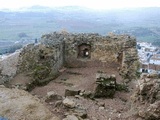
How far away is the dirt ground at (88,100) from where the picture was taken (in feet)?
29.0

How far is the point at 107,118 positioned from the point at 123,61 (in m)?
Result: 6.37

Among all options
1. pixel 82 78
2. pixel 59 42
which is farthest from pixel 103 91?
pixel 59 42

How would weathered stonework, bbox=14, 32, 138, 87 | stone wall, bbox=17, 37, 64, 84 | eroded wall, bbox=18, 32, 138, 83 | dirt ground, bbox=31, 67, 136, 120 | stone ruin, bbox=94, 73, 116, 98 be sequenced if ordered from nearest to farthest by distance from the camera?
dirt ground, bbox=31, 67, 136, 120 → stone ruin, bbox=94, 73, 116, 98 → stone wall, bbox=17, 37, 64, 84 → weathered stonework, bbox=14, 32, 138, 87 → eroded wall, bbox=18, 32, 138, 83

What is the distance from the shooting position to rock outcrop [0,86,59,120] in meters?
7.75

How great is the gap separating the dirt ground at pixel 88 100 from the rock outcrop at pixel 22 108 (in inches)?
17.5

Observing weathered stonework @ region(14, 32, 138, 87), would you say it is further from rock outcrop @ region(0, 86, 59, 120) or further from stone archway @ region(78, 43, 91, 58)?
rock outcrop @ region(0, 86, 59, 120)

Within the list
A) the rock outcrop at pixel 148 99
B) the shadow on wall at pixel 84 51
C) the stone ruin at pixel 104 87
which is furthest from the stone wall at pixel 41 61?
the rock outcrop at pixel 148 99

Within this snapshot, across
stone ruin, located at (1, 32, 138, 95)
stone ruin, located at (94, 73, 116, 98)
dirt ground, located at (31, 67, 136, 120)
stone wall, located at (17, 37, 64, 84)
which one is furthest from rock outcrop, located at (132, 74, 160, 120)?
stone wall, located at (17, 37, 64, 84)

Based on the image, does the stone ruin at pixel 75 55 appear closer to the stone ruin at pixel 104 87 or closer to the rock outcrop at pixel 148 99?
the stone ruin at pixel 104 87

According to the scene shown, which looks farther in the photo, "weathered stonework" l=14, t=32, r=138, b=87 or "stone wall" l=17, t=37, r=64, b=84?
"weathered stonework" l=14, t=32, r=138, b=87

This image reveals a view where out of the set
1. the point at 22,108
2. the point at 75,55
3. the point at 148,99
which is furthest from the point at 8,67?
the point at 148,99

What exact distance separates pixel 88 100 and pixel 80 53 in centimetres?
639

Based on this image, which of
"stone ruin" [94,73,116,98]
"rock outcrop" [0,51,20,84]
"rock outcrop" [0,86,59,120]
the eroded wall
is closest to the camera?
"rock outcrop" [0,86,59,120]

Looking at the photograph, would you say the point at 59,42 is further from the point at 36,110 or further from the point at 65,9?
the point at 65,9
